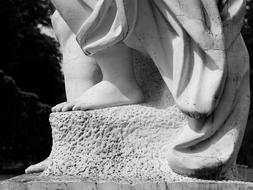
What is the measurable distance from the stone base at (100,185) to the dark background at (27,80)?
15.4 m

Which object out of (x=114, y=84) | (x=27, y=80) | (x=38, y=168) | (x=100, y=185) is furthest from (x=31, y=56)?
(x=100, y=185)

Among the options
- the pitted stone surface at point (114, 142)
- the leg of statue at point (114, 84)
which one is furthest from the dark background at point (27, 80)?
the pitted stone surface at point (114, 142)

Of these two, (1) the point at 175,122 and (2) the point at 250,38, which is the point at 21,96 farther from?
(1) the point at 175,122

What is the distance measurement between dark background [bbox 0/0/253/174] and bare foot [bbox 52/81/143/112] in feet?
49.3

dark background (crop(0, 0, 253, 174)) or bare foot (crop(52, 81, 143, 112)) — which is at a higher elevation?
bare foot (crop(52, 81, 143, 112))

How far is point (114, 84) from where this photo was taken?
345 cm

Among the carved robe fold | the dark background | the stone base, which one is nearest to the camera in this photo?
the stone base

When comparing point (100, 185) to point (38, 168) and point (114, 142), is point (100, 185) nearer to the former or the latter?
point (114, 142)

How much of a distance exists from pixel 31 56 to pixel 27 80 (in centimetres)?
81

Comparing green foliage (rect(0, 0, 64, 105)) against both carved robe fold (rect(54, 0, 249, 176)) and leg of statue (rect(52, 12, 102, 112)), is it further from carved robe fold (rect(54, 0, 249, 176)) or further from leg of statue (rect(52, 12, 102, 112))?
carved robe fold (rect(54, 0, 249, 176))

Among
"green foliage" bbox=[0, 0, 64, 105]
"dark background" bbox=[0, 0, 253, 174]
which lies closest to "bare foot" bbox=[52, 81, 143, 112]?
"dark background" bbox=[0, 0, 253, 174]

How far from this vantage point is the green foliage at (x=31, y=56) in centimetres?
1972

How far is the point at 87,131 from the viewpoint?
3.23 meters

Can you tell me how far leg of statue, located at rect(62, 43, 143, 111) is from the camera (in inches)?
133
